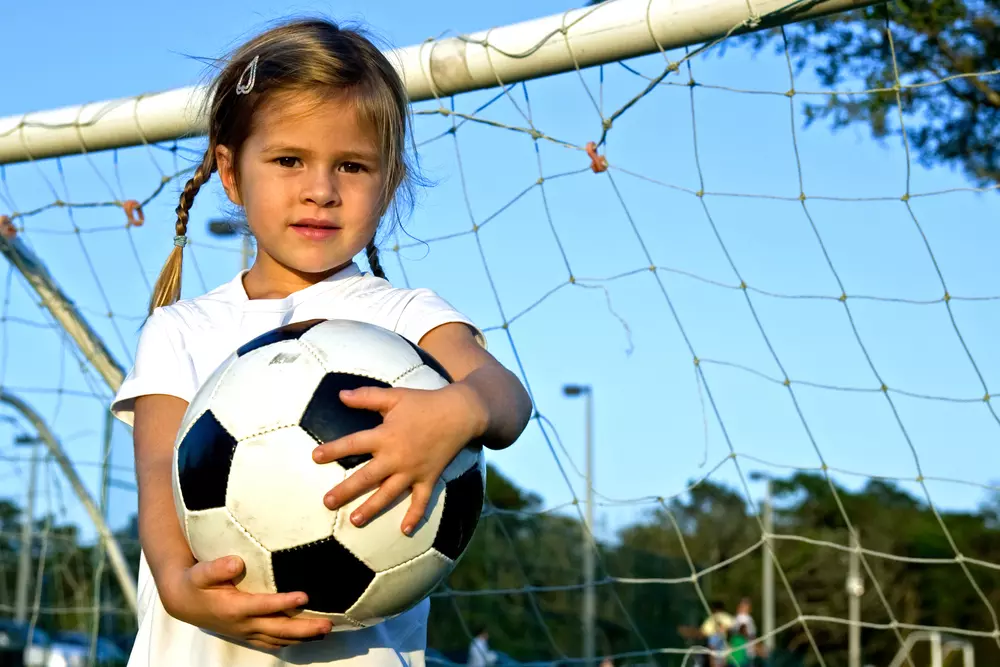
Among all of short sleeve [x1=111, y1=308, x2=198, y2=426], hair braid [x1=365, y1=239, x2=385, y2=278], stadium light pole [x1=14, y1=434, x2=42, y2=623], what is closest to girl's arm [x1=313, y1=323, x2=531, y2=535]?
short sleeve [x1=111, y1=308, x2=198, y2=426]

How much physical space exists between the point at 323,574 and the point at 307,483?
12 centimetres

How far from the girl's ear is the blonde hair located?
0.04 ft

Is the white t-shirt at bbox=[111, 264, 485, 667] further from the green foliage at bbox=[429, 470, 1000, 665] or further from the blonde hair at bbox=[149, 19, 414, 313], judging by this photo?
the green foliage at bbox=[429, 470, 1000, 665]

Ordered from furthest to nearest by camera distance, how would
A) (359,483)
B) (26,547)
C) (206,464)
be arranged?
(26,547) < (206,464) < (359,483)

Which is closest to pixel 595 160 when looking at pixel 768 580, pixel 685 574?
pixel 685 574

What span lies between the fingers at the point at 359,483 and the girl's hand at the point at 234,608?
0.14 m

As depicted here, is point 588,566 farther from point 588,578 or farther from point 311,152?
point 311,152

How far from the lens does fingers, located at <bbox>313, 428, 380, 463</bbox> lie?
137 centimetres

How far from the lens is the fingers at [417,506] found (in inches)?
55.8

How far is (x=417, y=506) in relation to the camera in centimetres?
142

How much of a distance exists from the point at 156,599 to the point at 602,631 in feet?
49.7

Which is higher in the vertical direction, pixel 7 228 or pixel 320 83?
pixel 7 228

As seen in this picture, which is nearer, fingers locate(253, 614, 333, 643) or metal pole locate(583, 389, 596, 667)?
fingers locate(253, 614, 333, 643)

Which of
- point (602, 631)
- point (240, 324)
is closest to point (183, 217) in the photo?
point (240, 324)
